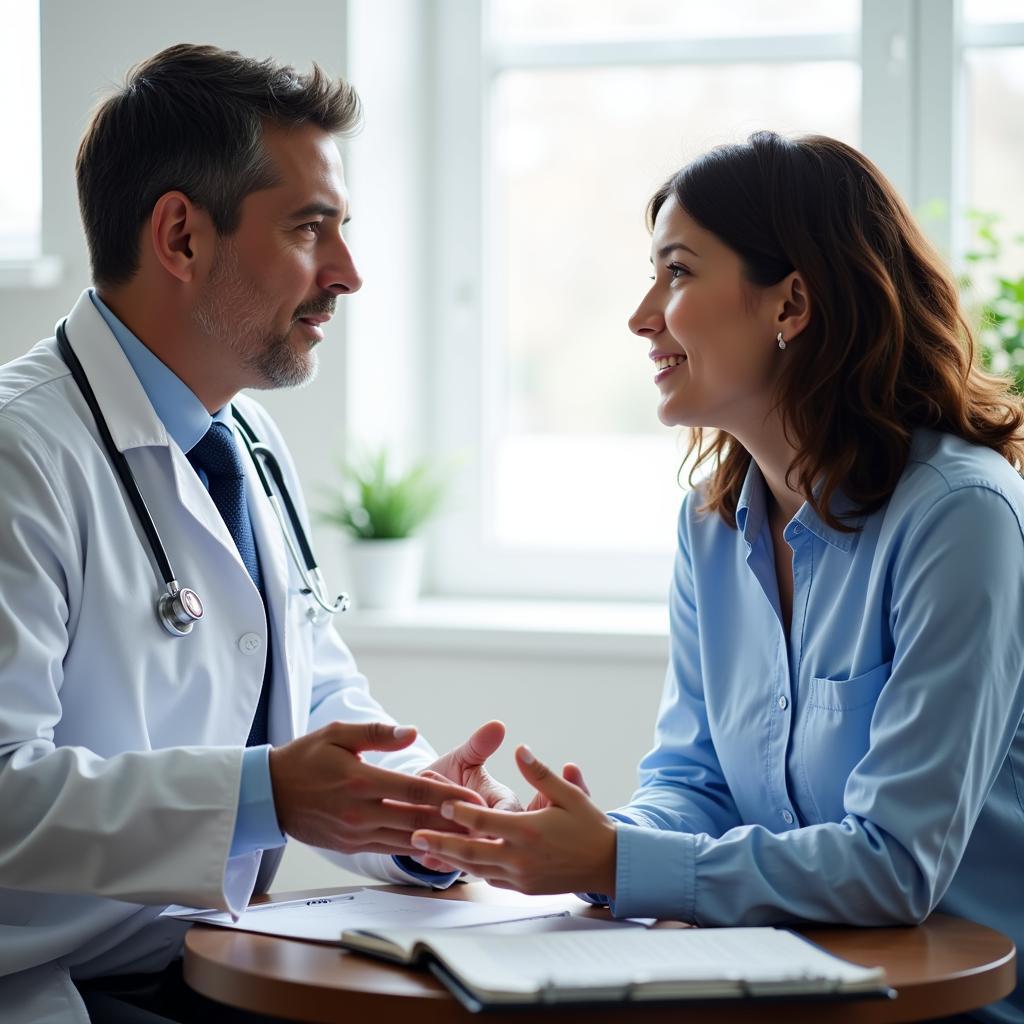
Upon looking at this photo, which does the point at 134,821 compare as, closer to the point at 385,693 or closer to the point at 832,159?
the point at 832,159

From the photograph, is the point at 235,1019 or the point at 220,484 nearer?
the point at 235,1019

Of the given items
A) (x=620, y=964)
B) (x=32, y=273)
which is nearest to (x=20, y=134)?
(x=32, y=273)

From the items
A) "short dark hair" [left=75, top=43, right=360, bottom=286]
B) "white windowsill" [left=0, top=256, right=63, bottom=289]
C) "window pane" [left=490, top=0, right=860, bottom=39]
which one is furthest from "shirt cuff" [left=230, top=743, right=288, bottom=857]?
"window pane" [left=490, top=0, right=860, bottom=39]

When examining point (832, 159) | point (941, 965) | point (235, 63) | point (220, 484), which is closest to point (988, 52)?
point (832, 159)

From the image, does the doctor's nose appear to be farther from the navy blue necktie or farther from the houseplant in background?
the houseplant in background

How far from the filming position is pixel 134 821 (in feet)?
4.25

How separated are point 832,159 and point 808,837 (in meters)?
0.80

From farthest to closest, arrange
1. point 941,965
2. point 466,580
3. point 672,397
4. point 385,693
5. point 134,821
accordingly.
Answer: point 466,580 < point 385,693 < point 672,397 < point 134,821 < point 941,965

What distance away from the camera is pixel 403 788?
1331mm

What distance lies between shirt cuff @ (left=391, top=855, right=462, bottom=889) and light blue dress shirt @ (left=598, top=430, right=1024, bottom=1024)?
0.74 ft

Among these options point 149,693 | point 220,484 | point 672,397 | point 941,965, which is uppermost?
point 672,397

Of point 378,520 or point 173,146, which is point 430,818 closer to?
point 173,146

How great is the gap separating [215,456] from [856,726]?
85cm

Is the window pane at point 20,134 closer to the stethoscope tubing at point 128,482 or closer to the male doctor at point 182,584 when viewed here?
the male doctor at point 182,584
